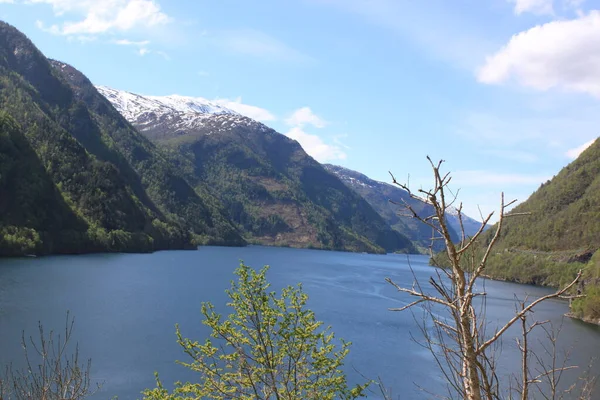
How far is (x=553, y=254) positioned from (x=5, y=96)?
7314 inches

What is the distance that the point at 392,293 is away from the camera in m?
101

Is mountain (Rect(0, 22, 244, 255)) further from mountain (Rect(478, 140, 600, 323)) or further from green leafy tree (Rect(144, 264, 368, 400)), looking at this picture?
mountain (Rect(478, 140, 600, 323))

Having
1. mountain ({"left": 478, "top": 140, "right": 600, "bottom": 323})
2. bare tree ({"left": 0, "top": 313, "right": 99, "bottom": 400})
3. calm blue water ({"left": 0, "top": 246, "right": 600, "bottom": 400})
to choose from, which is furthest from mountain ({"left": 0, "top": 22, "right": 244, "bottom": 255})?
mountain ({"left": 478, "top": 140, "right": 600, "bottom": 323})

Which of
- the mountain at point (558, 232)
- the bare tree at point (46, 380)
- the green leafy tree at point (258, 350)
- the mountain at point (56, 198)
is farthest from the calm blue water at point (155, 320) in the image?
the mountain at point (558, 232)

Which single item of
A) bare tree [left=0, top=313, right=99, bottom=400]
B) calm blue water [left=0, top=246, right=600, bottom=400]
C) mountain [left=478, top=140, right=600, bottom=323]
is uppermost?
mountain [left=478, top=140, right=600, bottom=323]

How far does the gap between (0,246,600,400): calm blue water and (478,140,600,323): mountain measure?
1774 inches

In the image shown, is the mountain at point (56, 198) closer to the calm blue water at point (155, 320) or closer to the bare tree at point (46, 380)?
the calm blue water at point (155, 320)

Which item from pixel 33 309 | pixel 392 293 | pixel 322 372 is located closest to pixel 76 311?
pixel 33 309

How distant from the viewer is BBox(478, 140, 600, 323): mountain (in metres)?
140

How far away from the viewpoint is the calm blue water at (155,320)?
3944 cm

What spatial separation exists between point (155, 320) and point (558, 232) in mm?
139116

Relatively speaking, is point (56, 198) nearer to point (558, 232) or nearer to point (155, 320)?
point (155, 320)

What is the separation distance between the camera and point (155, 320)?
182 ft

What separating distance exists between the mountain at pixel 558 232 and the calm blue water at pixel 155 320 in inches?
1774
